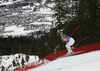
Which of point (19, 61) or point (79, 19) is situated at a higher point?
point (79, 19)

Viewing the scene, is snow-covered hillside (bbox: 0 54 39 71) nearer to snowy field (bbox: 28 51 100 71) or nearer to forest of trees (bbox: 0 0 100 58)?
forest of trees (bbox: 0 0 100 58)

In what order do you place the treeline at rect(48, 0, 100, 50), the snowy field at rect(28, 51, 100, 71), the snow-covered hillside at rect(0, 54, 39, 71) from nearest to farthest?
the snowy field at rect(28, 51, 100, 71)
the treeline at rect(48, 0, 100, 50)
the snow-covered hillside at rect(0, 54, 39, 71)

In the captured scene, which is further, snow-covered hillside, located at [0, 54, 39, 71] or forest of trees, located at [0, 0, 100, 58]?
snow-covered hillside, located at [0, 54, 39, 71]

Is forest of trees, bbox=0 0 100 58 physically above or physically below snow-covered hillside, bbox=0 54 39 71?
above

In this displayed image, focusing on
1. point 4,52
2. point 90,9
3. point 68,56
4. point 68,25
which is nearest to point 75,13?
point 68,25

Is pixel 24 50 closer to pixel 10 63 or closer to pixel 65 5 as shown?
pixel 10 63

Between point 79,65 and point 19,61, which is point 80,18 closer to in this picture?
point 79,65

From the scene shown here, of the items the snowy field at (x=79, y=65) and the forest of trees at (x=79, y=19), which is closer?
the snowy field at (x=79, y=65)

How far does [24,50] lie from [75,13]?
79.6 meters

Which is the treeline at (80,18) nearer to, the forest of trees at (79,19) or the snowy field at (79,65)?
the forest of trees at (79,19)

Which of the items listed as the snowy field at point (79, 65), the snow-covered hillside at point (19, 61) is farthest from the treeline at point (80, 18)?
the snow-covered hillside at point (19, 61)

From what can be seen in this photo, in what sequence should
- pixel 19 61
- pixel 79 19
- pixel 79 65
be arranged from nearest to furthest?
pixel 79 65
pixel 79 19
pixel 19 61

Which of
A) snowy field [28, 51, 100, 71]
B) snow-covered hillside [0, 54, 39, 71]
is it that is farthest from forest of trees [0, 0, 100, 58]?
snow-covered hillside [0, 54, 39, 71]

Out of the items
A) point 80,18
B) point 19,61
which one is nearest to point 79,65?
point 80,18
